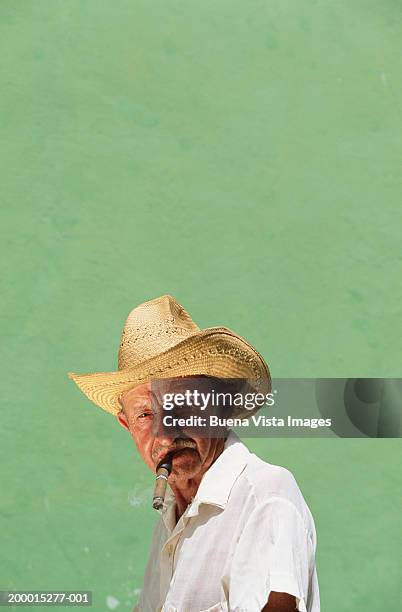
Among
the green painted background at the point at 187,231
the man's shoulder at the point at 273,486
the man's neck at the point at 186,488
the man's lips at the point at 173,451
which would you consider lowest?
the man's shoulder at the point at 273,486

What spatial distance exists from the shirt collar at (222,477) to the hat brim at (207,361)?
157 mm

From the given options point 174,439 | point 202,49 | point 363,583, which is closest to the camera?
point 174,439

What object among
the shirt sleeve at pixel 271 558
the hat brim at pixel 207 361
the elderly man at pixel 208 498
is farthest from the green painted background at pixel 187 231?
the shirt sleeve at pixel 271 558

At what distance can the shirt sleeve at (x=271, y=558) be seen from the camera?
2033mm

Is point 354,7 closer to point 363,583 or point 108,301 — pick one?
point 108,301

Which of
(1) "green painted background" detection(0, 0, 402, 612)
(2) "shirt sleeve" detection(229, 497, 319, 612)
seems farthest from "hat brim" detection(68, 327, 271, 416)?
(1) "green painted background" detection(0, 0, 402, 612)

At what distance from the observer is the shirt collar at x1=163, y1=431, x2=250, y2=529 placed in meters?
2.27

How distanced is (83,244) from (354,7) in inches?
44.7

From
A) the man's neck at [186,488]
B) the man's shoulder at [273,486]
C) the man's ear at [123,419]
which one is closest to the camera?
the man's shoulder at [273,486]

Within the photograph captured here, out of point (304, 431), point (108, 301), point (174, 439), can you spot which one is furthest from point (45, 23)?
point (174, 439)

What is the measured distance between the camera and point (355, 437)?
355 centimetres

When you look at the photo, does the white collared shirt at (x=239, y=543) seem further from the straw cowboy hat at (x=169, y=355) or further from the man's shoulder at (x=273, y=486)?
the straw cowboy hat at (x=169, y=355)

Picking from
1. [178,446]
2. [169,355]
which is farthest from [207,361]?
[178,446]

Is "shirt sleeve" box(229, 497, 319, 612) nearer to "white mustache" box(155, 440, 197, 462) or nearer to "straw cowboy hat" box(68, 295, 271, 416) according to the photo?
"white mustache" box(155, 440, 197, 462)
